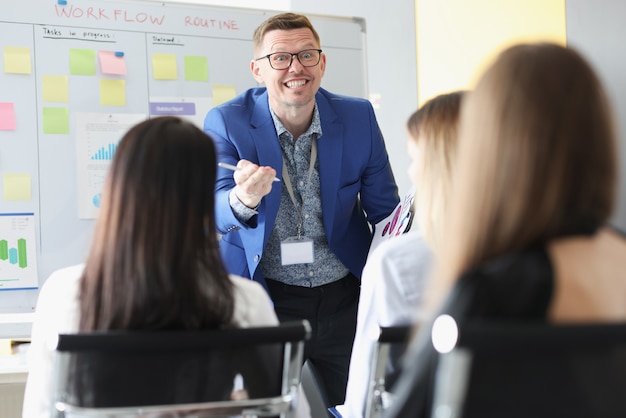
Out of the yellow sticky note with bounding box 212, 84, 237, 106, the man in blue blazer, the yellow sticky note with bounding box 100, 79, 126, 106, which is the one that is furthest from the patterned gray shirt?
the yellow sticky note with bounding box 100, 79, 126, 106

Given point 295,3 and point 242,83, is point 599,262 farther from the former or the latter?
point 295,3

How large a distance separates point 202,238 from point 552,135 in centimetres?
60

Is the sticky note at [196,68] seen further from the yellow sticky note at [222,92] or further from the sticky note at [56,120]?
the sticky note at [56,120]

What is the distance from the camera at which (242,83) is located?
10.7ft

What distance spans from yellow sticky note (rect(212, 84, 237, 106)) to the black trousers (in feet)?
3.56

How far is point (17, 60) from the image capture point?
9.26 feet

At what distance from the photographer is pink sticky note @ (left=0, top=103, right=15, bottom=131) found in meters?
2.80

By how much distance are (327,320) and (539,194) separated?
66.4 inches

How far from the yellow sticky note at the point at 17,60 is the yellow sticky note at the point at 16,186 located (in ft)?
1.41

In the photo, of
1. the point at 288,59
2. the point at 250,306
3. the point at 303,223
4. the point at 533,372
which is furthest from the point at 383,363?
the point at 288,59

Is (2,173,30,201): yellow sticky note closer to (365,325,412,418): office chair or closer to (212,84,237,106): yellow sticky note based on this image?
(212,84,237,106): yellow sticky note

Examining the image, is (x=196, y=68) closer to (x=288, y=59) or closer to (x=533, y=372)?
(x=288, y=59)

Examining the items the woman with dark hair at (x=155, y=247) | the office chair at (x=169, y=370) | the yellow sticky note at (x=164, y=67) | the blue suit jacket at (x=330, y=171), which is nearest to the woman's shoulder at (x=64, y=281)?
the woman with dark hair at (x=155, y=247)

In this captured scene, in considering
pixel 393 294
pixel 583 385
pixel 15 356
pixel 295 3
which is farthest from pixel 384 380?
pixel 295 3
